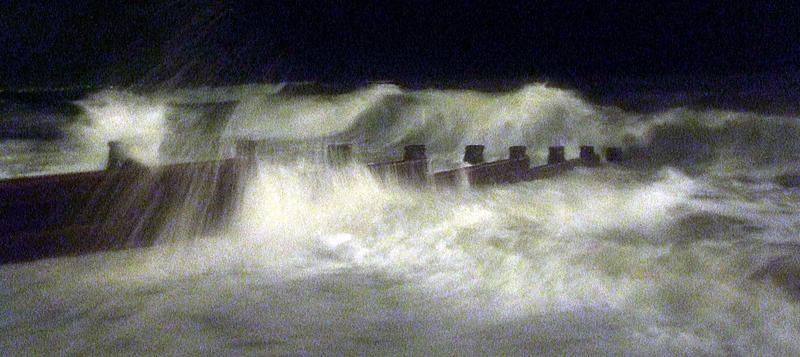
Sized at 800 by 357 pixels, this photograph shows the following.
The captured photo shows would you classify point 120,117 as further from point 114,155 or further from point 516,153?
point 114,155

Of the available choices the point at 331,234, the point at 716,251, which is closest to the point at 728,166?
the point at 716,251

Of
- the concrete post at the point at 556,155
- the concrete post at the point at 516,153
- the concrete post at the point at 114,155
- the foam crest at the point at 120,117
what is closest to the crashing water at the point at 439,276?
the concrete post at the point at 114,155

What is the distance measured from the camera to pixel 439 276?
477cm

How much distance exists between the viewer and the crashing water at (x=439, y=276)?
3.54 meters

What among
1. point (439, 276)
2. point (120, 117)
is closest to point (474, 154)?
point (439, 276)

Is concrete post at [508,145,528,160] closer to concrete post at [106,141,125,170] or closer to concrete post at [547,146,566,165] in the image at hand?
concrete post at [547,146,566,165]

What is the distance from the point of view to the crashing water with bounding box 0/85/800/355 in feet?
11.6

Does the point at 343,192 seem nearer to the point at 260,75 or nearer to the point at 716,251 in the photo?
the point at 716,251

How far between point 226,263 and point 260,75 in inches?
751

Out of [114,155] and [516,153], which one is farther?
[516,153]

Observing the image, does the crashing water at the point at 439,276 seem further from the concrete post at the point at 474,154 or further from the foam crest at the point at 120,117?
the foam crest at the point at 120,117

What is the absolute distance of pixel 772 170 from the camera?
1289cm

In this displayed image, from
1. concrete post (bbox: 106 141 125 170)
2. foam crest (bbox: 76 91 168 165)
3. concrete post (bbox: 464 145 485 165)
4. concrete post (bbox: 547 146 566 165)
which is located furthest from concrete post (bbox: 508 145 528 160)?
foam crest (bbox: 76 91 168 165)

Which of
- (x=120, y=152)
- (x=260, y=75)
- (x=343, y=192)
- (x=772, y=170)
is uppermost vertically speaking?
(x=260, y=75)
